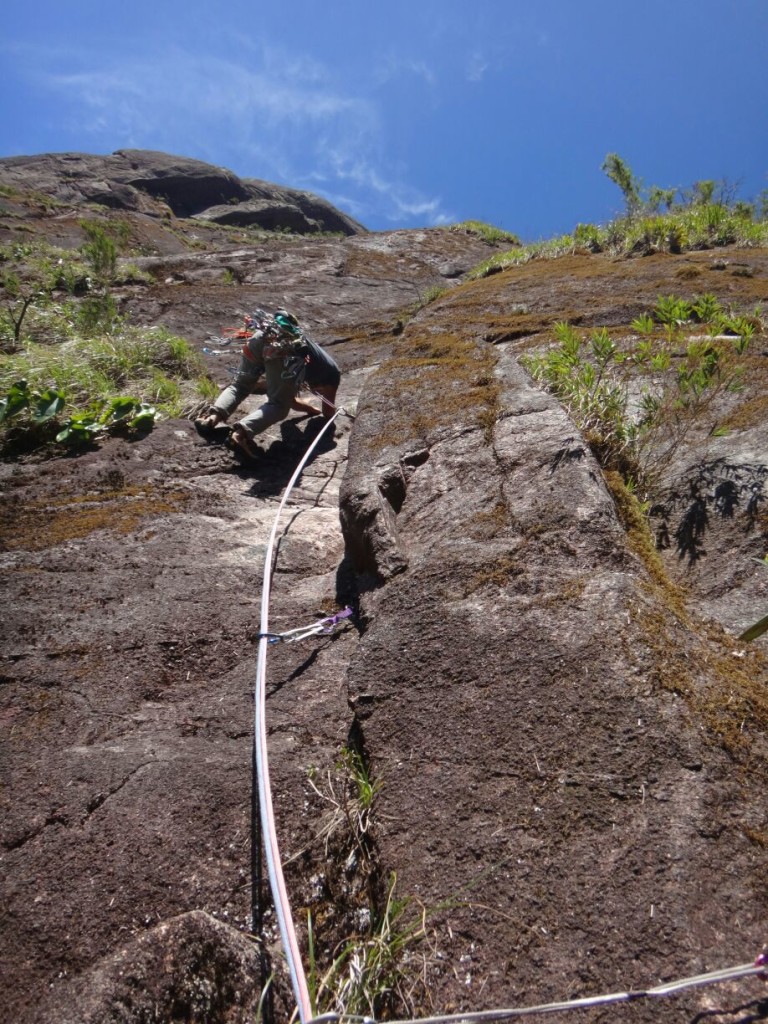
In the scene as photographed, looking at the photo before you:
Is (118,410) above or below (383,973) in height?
above

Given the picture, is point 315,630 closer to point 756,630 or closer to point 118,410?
point 756,630

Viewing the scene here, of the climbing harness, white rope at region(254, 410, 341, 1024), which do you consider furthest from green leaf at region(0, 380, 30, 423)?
white rope at region(254, 410, 341, 1024)

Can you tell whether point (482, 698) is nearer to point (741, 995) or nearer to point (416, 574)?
point (416, 574)

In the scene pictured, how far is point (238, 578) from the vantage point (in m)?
2.65

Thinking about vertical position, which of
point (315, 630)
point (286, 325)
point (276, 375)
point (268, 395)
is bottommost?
point (315, 630)

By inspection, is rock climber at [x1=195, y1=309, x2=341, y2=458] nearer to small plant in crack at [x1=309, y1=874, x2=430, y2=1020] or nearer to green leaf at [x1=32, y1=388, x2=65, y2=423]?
green leaf at [x1=32, y1=388, x2=65, y2=423]

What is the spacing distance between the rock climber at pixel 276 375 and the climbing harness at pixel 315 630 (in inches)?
75.6

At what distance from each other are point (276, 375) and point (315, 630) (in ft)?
8.44

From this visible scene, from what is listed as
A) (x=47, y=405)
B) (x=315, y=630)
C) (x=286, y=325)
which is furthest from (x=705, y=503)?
(x=47, y=405)

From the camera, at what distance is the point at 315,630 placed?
2307 millimetres

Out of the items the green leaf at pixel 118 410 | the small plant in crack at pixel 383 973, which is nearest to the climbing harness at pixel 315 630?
the small plant in crack at pixel 383 973

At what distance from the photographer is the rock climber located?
4191 millimetres

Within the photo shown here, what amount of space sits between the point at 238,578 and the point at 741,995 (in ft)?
6.99

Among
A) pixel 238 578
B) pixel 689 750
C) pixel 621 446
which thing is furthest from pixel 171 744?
pixel 621 446
